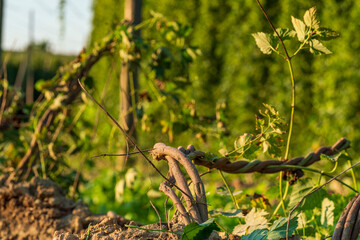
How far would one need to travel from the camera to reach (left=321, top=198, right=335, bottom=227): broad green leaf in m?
1.50

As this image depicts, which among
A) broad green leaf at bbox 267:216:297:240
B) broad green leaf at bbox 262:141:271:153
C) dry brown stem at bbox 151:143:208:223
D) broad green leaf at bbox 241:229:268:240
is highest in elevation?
broad green leaf at bbox 262:141:271:153

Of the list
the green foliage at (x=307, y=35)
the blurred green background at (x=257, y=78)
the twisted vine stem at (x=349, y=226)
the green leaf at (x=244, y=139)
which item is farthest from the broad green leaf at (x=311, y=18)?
the blurred green background at (x=257, y=78)

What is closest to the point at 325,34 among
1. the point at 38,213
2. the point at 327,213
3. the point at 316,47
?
the point at 316,47

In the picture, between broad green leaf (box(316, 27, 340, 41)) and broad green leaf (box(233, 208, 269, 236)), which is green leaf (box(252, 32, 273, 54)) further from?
broad green leaf (box(233, 208, 269, 236))

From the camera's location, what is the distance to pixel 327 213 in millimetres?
1509

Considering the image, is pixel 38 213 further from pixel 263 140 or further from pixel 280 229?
pixel 280 229

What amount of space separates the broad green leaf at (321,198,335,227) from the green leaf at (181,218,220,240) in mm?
701

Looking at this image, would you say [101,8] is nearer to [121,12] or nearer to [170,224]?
[121,12]

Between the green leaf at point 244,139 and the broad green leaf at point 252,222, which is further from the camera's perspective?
the green leaf at point 244,139

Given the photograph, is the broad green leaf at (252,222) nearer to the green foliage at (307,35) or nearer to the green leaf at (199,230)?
the green leaf at (199,230)

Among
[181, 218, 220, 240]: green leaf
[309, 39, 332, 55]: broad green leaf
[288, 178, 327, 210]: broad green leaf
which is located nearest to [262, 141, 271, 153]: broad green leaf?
[288, 178, 327, 210]: broad green leaf

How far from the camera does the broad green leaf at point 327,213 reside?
150 cm

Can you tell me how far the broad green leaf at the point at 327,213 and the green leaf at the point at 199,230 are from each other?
701mm

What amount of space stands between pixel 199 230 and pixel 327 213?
732 millimetres
